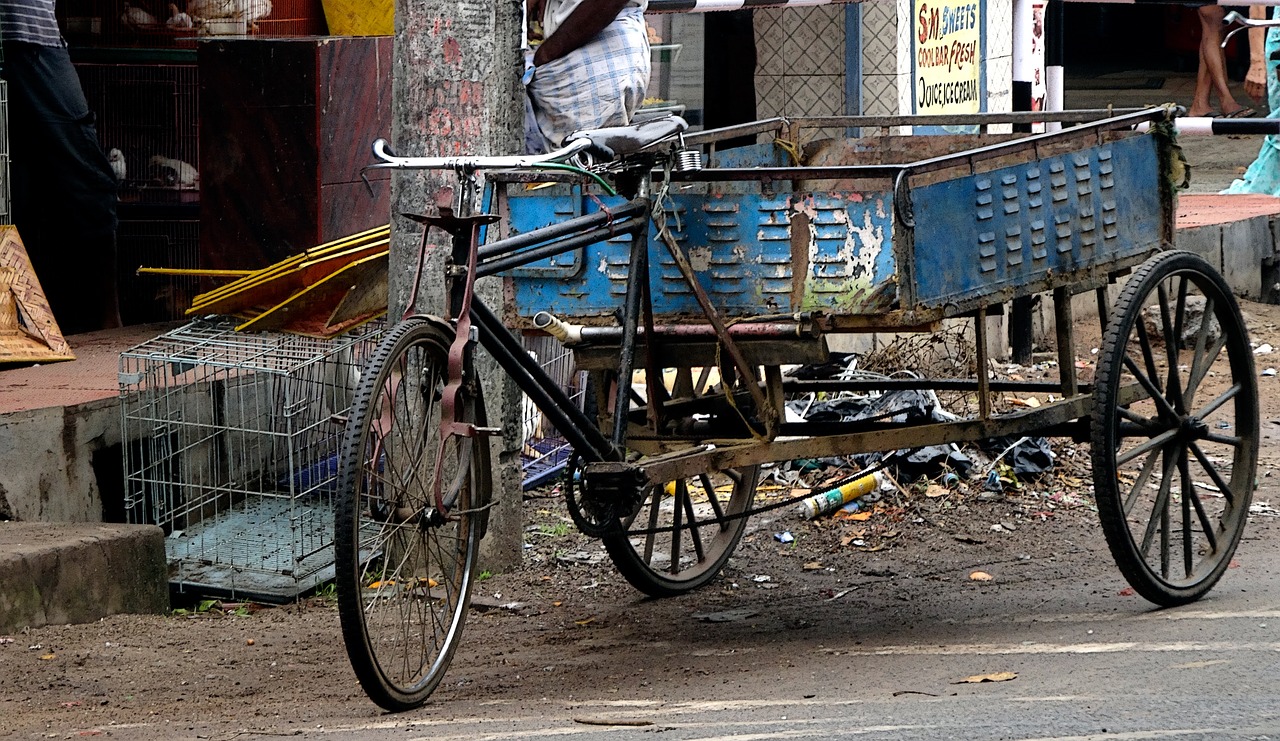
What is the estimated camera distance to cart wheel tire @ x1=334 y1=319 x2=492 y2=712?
3.55 meters

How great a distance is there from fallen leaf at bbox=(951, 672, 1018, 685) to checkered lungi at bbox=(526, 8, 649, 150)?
101 inches

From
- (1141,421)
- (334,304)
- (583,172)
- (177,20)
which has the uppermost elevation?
(177,20)

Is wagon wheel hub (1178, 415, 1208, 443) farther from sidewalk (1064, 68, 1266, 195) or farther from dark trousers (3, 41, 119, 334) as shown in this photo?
sidewalk (1064, 68, 1266, 195)

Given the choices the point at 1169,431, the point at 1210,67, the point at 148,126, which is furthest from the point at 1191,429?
the point at 1210,67

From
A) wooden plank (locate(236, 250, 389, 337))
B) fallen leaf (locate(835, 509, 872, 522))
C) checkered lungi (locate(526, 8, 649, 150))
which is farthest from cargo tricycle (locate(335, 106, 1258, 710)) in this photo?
fallen leaf (locate(835, 509, 872, 522))

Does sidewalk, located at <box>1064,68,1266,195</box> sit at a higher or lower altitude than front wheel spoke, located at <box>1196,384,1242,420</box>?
higher

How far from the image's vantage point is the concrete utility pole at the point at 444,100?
198 inches

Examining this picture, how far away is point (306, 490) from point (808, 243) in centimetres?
206

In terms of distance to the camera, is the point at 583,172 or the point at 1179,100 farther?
the point at 1179,100

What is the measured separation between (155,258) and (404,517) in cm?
475

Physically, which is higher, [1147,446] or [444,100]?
[444,100]

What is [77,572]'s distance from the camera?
4809mm

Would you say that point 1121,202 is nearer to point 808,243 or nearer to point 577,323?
point 808,243

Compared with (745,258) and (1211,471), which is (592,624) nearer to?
(745,258)
